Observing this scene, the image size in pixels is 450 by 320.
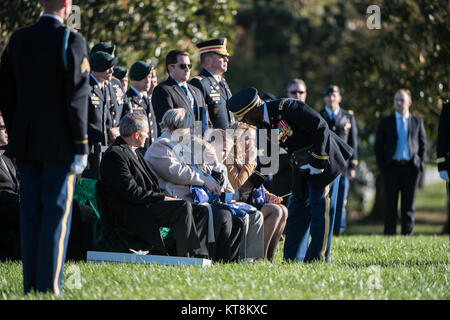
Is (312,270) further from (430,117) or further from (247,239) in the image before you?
(430,117)

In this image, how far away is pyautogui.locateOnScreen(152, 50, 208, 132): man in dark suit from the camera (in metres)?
8.65

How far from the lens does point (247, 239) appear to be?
760cm

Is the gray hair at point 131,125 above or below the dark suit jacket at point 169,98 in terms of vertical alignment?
below

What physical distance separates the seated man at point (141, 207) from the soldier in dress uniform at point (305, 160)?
1003mm

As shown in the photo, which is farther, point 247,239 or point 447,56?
point 447,56

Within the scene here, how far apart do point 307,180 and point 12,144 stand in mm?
3106

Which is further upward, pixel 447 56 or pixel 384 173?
pixel 447 56

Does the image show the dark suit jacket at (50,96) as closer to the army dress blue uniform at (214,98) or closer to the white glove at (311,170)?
the white glove at (311,170)

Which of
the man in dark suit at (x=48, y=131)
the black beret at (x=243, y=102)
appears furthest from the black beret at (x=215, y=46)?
the man in dark suit at (x=48, y=131)

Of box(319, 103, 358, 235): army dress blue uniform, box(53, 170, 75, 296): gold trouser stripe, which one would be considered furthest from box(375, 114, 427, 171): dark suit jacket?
box(53, 170, 75, 296): gold trouser stripe

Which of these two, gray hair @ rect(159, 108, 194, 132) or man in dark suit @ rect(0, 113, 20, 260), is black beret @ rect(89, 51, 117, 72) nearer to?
gray hair @ rect(159, 108, 194, 132)

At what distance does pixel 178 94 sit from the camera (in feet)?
28.7

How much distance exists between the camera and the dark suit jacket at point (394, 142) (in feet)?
40.4
